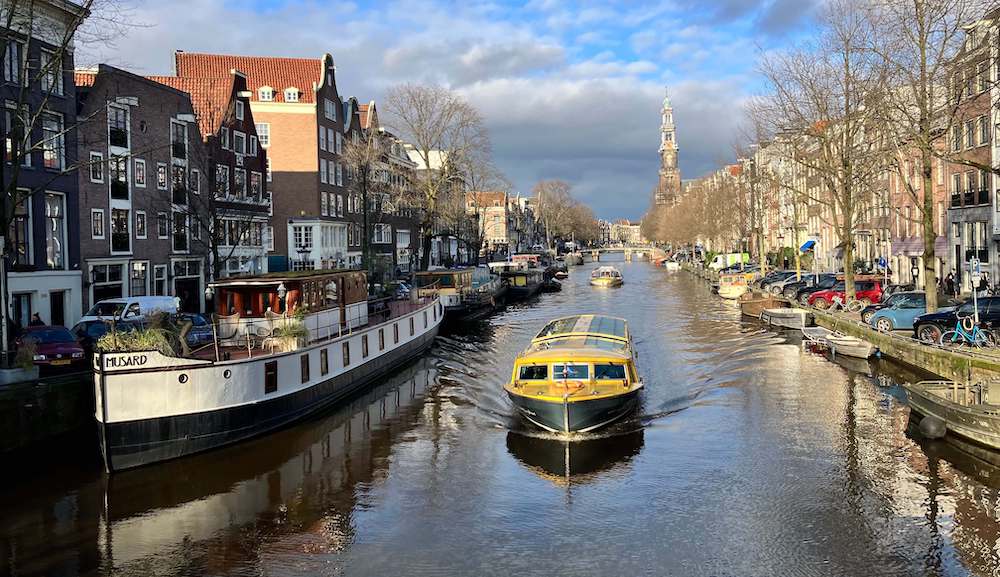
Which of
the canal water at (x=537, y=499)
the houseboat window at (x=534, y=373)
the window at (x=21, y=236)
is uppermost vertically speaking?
the window at (x=21, y=236)

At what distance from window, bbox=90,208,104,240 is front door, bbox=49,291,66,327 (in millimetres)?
3978

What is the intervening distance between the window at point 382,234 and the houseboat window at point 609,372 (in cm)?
6554

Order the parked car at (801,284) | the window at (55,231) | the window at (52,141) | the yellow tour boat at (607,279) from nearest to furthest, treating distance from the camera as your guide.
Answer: the window at (52,141), the window at (55,231), the parked car at (801,284), the yellow tour boat at (607,279)

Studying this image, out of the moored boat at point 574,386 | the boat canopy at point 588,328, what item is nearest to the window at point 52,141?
the boat canopy at point 588,328

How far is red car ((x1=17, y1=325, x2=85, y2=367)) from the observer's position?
2786 centimetres

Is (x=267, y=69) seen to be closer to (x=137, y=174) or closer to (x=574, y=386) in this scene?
(x=137, y=174)

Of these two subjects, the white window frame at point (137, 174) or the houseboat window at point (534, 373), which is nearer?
the houseboat window at point (534, 373)

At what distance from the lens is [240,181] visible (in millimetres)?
61656

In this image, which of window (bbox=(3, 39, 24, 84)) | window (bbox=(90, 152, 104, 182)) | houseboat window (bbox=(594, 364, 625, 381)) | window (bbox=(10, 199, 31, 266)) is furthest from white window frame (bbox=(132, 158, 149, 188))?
houseboat window (bbox=(594, 364, 625, 381))

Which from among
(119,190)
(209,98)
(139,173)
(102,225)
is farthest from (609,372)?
(209,98)

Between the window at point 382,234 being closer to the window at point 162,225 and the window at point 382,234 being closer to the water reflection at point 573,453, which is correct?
the window at point 162,225

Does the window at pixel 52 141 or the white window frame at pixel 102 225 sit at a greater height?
the window at pixel 52 141

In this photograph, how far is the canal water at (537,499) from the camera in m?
16.1

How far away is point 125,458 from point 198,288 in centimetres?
3479
